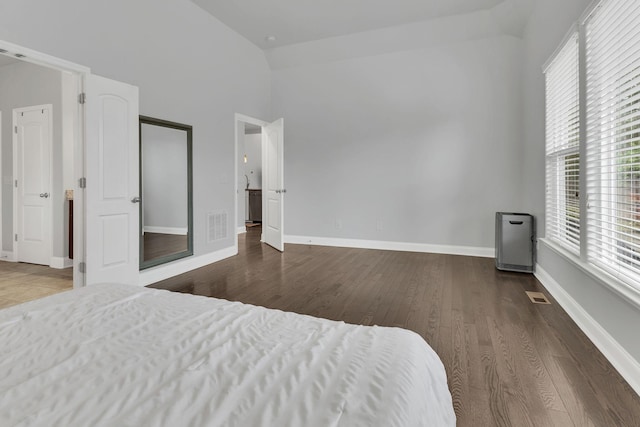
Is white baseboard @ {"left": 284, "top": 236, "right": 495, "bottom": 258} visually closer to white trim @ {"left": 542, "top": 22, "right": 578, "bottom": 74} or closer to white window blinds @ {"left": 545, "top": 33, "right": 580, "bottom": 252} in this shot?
white window blinds @ {"left": 545, "top": 33, "right": 580, "bottom": 252}

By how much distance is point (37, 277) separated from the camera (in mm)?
4012

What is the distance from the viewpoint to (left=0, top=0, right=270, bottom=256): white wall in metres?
2.75

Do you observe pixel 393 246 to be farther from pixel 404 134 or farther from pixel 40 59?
pixel 40 59

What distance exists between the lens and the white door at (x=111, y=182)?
3.03m

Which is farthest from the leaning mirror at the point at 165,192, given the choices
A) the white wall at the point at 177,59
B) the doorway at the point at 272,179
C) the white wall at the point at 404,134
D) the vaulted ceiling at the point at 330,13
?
the white wall at the point at 404,134

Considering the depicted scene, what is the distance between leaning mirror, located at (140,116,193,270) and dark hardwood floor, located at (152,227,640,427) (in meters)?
0.41

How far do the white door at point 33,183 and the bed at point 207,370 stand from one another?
440 cm

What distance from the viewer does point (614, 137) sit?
2162 millimetres

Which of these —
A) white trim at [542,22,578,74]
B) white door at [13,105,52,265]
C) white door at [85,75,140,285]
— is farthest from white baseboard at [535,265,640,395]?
white door at [13,105,52,265]

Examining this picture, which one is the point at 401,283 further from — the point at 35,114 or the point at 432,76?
the point at 35,114

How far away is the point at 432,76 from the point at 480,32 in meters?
0.81

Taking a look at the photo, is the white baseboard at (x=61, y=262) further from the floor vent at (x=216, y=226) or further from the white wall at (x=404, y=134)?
the white wall at (x=404, y=134)

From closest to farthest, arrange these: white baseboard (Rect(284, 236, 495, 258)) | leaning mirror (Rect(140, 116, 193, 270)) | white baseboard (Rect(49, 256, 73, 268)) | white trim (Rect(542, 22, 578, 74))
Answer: white trim (Rect(542, 22, 578, 74)) < leaning mirror (Rect(140, 116, 193, 270)) < white baseboard (Rect(49, 256, 73, 268)) < white baseboard (Rect(284, 236, 495, 258))

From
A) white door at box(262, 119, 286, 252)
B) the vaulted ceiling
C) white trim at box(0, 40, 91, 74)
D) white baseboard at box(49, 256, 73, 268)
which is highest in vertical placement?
the vaulted ceiling
